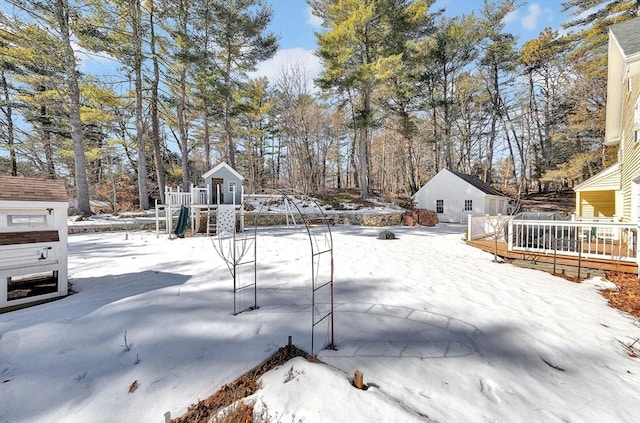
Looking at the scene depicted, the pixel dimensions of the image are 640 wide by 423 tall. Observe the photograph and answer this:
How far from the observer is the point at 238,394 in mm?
1923

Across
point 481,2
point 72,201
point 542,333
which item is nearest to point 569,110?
point 481,2

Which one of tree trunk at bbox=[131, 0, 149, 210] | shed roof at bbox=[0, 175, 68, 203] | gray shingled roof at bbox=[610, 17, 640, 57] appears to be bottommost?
shed roof at bbox=[0, 175, 68, 203]

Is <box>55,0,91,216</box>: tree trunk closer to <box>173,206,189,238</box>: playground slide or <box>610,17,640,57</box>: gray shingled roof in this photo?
<box>173,206,189,238</box>: playground slide

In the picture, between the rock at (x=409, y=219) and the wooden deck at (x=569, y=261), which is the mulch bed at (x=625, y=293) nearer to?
the wooden deck at (x=569, y=261)

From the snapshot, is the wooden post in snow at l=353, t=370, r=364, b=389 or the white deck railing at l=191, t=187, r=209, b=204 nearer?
the wooden post in snow at l=353, t=370, r=364, b=389

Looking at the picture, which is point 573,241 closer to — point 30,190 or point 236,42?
point 30,190

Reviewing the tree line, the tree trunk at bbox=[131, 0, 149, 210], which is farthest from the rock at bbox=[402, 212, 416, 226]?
the tree trunk at bbox=[131, 0, 149, 210]

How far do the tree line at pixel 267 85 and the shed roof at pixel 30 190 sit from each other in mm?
5555

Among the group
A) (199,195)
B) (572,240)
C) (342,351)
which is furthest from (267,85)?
(342,351)

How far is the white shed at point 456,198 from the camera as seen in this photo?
16.5m

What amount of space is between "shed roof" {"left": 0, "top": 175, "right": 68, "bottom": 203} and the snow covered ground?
61.5 inches

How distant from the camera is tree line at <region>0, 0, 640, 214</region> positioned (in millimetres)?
11727

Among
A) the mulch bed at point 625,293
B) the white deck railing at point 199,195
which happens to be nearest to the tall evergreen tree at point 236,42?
the white deck railing at point 199,195

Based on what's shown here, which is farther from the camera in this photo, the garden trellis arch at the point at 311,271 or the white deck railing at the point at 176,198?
the white deck railing at the point at 176,198
